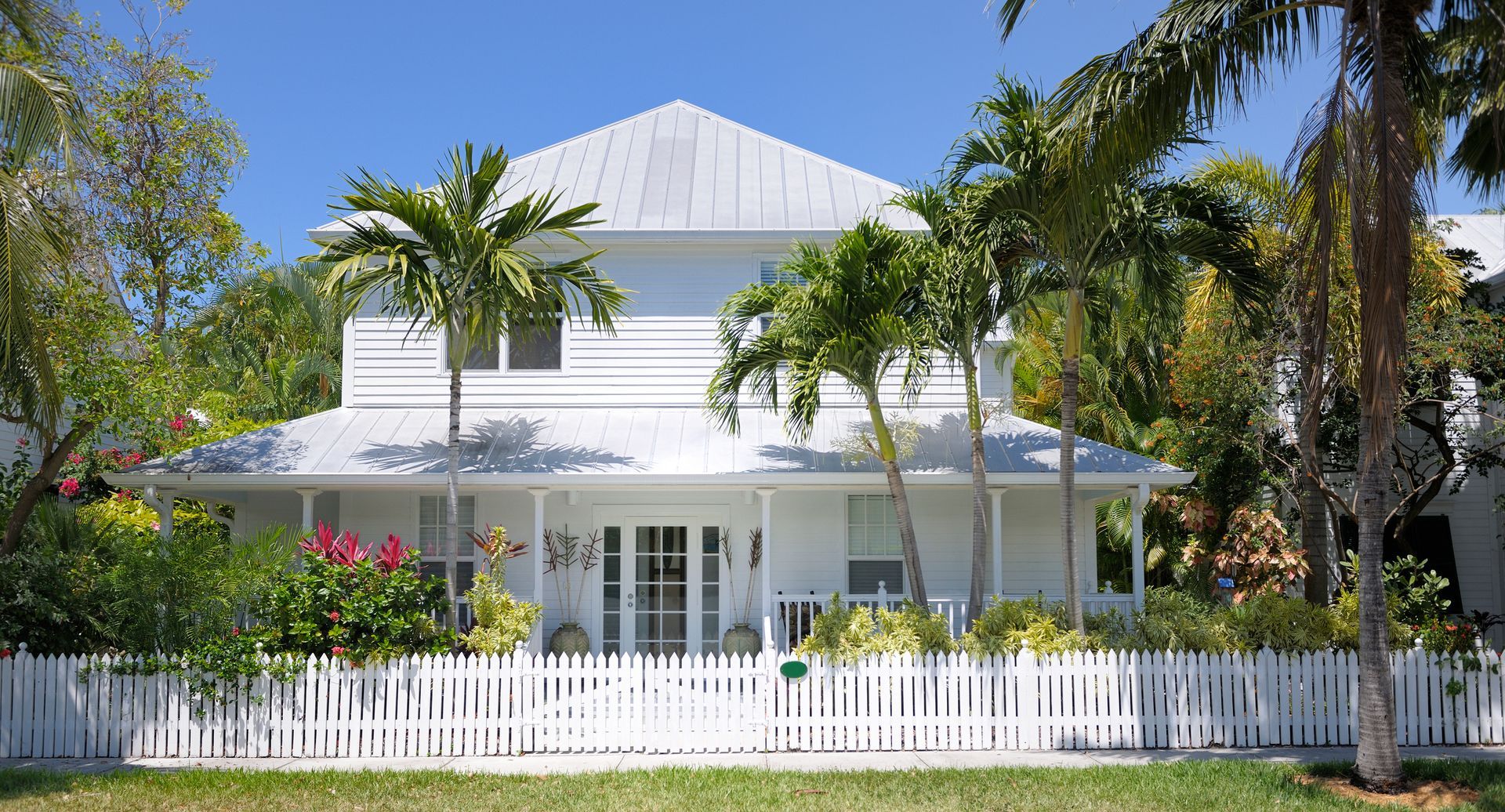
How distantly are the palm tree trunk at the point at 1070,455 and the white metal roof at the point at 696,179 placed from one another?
472 cm

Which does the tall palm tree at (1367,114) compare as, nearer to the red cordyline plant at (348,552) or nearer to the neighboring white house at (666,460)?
the neighboring white house at (666,460)

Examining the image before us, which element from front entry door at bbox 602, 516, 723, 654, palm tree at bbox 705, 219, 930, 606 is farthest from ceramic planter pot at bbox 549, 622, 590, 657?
palm tree at bbox 705, 219, 930, 606

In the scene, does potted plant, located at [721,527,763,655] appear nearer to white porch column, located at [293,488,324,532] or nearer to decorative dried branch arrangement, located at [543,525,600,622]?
decorative dried branch arrangement, located at [543,525,600,622]

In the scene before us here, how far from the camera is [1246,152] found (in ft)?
47.0

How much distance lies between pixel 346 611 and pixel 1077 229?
785cm

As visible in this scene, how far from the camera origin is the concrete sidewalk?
9.18m

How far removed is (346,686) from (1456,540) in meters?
16.3

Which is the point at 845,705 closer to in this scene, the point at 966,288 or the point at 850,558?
the point at 966,288

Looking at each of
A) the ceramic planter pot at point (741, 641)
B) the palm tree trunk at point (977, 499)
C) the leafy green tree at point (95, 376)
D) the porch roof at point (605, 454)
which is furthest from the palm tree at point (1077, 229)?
the leafy green tree at point (95, 376)

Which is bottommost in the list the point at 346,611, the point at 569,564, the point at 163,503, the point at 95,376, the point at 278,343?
the point at 346,611

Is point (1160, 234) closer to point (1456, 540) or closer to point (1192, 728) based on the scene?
point (1192, 728)

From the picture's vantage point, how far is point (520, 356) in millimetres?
15180

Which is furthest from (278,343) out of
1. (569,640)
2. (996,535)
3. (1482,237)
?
(1482,237)

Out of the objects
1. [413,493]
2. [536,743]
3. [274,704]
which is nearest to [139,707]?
[274,704]
